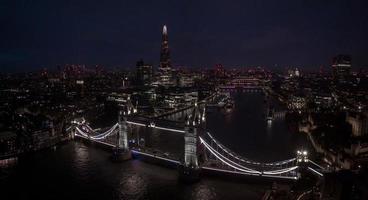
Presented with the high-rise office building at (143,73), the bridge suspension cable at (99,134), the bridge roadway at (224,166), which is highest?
the high-rise office building at (143,73)

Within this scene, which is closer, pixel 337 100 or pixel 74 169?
pixel 74 169

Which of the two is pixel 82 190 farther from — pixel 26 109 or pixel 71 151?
pixel 26 109

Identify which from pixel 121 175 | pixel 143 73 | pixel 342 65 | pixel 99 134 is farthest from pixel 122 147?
pixel 342 65

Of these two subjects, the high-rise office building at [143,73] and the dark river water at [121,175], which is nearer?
the dark river water at [121,175]

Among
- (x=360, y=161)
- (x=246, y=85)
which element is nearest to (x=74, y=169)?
(x=360, y=161)

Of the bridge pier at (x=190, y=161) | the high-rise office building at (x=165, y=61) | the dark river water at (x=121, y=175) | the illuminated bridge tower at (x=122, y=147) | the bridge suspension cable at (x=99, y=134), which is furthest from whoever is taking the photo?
the high-rise office building at (x=165, y=61)

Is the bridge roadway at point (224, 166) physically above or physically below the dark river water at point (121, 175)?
above

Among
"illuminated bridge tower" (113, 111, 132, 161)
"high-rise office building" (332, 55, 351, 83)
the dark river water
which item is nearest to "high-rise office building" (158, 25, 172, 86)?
"high-rise office building" (332, 55, 351, 83)

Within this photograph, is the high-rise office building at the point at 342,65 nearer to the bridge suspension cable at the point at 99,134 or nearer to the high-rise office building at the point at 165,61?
the high-rise office building at the point at 165,61

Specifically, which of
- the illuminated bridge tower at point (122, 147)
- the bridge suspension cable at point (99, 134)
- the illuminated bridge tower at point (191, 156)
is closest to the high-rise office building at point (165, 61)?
the bridge suspension cable at point (99, 134)
